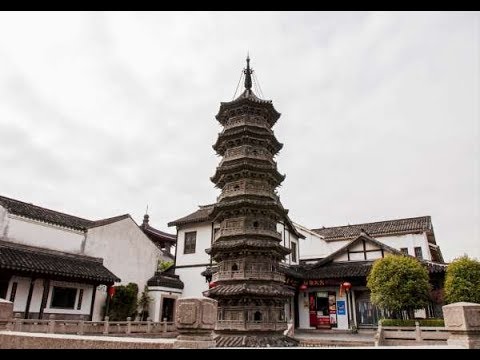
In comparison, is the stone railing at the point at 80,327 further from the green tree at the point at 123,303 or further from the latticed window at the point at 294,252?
the latticed window at the point at 294,252

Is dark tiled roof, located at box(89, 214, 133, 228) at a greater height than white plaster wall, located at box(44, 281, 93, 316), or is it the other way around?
dark tiled roof, located at box(89, 214, 133, 228)

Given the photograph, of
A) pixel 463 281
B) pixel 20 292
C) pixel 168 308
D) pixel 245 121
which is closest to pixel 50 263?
pixel 20 292

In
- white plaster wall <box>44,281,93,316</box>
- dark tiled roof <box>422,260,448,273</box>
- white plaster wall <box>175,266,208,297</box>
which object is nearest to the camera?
white plaster wall <box>44,281,93,316</box>

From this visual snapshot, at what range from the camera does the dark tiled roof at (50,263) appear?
1803cm

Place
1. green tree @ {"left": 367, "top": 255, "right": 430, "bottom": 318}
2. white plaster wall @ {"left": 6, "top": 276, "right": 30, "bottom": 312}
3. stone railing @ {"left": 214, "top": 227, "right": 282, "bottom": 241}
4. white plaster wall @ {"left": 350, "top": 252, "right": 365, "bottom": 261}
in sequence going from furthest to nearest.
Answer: white plaster wall @ {"left": 350, "top": 252, "right": 365, "bottom": 261}, white plaster wall @ {"left": 6, "top": 276, "right": 30, "bottom": 312}, green tree @ {"left": 367, "top": 255, "right": 430, "bottom": 318}, stone railing @ {"left": 214, "top": 227, "right": 282, "bottom": 241}

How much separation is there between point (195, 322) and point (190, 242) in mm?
22849

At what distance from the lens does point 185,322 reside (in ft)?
20.5

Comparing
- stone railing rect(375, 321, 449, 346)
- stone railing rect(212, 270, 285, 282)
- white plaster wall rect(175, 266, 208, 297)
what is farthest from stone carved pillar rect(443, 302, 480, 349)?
white plaster wall rect(175, 266, 208, 297)

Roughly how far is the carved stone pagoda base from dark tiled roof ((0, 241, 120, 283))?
32.2ft

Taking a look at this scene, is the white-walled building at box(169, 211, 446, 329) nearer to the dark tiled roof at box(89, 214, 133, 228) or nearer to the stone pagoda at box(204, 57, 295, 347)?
the dark tiled roof at box(89, 214, 133, 228)

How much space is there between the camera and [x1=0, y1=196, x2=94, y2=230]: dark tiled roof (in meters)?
20.8
